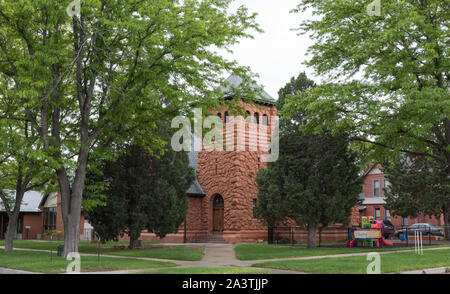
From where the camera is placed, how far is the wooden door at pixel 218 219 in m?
35.0

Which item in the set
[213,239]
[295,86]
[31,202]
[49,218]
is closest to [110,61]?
[295,86]

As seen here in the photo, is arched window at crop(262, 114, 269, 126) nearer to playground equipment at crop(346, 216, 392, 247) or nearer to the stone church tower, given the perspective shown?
the stone church tower

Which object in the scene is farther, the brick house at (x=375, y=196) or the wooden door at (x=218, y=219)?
the brick house at (x=375, y=196)

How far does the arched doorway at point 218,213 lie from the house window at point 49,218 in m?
20.8

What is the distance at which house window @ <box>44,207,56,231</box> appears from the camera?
47.7 m

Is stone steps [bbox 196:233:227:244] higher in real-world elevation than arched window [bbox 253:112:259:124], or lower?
lower

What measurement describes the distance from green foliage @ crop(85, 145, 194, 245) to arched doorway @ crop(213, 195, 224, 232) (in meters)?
8.54

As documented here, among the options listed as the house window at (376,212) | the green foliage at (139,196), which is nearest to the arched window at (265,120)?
the green foliage at (139,196)

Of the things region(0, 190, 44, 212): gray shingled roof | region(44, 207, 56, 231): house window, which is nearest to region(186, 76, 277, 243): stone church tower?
region(44, 207, 56, 231): house window

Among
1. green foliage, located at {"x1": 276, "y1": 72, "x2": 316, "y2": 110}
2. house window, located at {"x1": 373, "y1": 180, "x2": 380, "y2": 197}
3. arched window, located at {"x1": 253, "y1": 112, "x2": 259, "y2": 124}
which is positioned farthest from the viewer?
house window, located at {"x1": 373, "y1": 180, "x2": 380, "y2": 197}

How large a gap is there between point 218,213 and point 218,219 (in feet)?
1.51

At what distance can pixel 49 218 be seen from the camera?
48156 millimetres

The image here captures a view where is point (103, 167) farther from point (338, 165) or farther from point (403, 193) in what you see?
point (403, 193)

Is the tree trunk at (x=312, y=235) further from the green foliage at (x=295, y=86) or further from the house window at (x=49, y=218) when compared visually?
the house window at (x=49, y=218)
